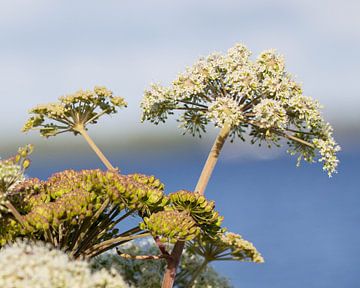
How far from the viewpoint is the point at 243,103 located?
13414 millimetres

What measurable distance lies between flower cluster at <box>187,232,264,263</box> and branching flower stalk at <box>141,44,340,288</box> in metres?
1.48

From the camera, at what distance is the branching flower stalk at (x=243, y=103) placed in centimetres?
1287

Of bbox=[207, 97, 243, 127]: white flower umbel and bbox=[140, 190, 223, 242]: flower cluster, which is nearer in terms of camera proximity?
bbox=[140, 190, 223, 242]: flower cluster

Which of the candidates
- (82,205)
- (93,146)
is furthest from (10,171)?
(93,146)

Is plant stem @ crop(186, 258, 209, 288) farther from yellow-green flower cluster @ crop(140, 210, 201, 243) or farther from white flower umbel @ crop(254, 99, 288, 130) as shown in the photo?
yellow-green flower cluster @ crop(140, 210, 201, 243)

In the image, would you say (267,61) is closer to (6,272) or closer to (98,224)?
(98,224)

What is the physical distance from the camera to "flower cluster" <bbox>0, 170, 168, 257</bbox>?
10180 millimetres

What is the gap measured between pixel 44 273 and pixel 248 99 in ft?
22.8

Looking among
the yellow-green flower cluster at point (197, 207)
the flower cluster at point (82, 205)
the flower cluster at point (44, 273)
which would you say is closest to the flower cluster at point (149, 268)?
the flower cluster at point (82, 205)

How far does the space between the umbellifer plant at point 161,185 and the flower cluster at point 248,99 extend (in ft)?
0.07

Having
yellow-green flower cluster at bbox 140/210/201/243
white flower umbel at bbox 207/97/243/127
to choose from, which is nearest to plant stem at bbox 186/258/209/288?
white flower umbel at bbox 207/97/243/127

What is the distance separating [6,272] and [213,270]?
8.61 metres

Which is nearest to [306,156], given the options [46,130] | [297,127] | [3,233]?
[297,127]

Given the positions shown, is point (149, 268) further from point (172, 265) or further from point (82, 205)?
point (82, 205)
